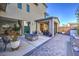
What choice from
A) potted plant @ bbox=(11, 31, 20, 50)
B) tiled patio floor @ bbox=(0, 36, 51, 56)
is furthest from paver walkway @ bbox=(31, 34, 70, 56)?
potted plant @ bbox=(11, 31, 20, 50)

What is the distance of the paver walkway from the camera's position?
2693 mm

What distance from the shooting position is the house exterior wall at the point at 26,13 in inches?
106

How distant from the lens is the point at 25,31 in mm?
2801

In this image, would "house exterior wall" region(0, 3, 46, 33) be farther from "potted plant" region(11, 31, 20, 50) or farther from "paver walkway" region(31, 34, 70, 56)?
"paver walkway" region(31, 34, 70, 56)

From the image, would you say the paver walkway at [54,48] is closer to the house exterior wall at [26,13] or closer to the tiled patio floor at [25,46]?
the tiled patio floor at [25,46]

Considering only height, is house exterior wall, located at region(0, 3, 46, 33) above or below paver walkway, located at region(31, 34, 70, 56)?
above

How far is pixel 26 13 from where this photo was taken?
2801mm

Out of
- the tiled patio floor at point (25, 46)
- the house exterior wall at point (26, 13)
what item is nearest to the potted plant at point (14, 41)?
the tiled patio floor at point (25, 46)

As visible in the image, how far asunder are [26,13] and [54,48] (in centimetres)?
78

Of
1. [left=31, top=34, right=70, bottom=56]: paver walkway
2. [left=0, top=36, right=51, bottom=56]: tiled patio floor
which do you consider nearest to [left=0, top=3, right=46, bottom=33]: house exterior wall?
[left=0, top=36, right=51, bottom=56]: tiled patio floor

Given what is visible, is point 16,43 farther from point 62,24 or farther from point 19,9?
point 62,24

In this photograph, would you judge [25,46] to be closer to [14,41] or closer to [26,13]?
[14,41]

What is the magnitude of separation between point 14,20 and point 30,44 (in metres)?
0.50

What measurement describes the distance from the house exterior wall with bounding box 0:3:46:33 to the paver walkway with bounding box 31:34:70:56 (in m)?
0.37
